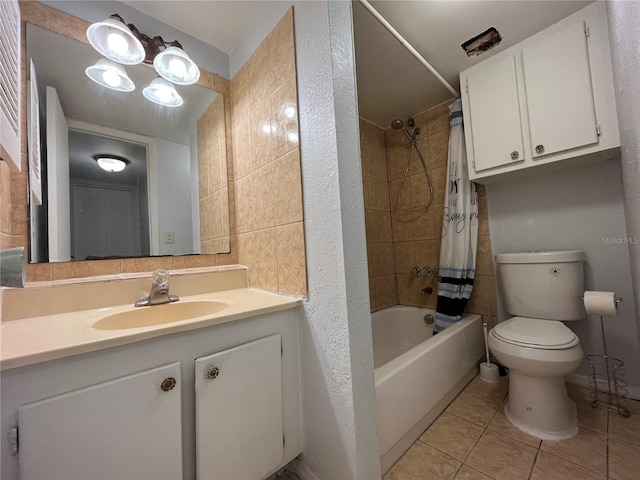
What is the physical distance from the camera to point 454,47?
4.90ft

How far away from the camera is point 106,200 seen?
1146mm

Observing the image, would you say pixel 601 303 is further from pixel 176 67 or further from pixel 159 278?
pixel 176 67

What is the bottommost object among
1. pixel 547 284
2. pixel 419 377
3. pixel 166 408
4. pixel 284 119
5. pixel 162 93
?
pixel 419 377

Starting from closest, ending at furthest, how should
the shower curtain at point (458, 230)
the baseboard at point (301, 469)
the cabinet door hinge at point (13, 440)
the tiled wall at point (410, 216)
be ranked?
the cabinet door hinge at point (13, 440) < the baseboard at point (301, 469) < the shower curtain at point (458, 230) < the tiled wall at point (410, 216)

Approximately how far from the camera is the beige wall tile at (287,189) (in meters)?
1.03

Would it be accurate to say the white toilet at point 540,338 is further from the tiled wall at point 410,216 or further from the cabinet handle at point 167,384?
the cabinet handle at point 167,384

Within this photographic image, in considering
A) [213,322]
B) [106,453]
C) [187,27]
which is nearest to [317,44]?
[187,27]

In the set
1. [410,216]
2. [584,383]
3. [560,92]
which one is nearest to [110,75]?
[410,216]

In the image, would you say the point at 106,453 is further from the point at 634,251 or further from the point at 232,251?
the point at 634,251

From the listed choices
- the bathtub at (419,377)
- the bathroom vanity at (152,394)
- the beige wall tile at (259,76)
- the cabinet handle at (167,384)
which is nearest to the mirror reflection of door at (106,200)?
the bathroom vanity at (152,394)

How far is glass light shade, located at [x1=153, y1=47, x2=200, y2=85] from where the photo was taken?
1.21m

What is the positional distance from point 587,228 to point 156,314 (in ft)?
7.65

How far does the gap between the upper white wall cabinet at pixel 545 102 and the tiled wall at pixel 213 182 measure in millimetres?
1567

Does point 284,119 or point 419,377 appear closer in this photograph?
point 284,119
